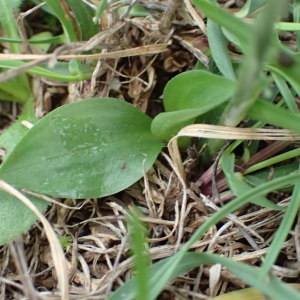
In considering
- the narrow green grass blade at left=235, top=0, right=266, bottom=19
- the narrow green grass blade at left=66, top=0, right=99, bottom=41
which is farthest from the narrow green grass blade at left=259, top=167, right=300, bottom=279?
the narrow green grass blade at left=66, top=0, right=99, bottom=41

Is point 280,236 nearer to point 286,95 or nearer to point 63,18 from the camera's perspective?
point 286,95

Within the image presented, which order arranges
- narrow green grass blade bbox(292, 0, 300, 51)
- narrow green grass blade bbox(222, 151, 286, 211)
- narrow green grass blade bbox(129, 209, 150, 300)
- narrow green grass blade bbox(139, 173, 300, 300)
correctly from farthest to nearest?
narrow green grass blade bbox(292, 0, 300, 51)
narrow green grass blade bbox(222, 151, 286, 211)
narrow green grass blade bbox(139, 173, 300, 300)
narrow green grass blade bbox(129, 209, 150, 300)

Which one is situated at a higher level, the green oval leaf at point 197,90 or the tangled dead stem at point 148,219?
the green oval leaf at point 197,90

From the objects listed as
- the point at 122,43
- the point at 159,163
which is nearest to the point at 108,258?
the point at 159,163

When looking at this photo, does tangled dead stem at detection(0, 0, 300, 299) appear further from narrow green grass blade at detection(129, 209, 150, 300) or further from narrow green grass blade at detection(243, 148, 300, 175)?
narrow green grass blade at detection(129, 209, 150, 300)

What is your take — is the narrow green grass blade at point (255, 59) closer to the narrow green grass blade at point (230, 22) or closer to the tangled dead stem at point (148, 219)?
the narrow green grass blade at point (230, 22)

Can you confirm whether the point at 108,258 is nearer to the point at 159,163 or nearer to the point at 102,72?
the point at 159,163

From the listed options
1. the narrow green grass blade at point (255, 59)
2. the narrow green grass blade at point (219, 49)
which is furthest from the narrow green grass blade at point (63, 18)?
the narrow green grass blade at point (255, 59)
